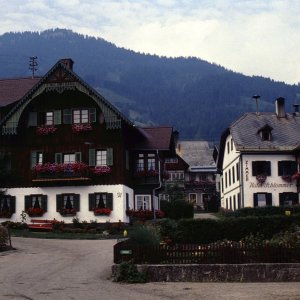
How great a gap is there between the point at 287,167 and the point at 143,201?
1416 centimetres

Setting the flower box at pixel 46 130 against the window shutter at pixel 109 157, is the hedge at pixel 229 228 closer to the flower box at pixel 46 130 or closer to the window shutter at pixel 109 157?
the window shutter at pixel 109 157

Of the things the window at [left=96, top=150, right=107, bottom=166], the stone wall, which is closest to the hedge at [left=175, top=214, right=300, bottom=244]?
the stone wall

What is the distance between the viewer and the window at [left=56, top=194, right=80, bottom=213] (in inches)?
1779

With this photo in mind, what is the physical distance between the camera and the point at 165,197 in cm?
8269

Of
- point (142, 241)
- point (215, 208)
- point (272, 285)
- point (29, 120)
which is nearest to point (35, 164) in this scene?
point (29, 120)

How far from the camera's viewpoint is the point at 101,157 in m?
45.5

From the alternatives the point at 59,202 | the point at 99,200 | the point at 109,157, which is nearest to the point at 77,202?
the point at 59,202

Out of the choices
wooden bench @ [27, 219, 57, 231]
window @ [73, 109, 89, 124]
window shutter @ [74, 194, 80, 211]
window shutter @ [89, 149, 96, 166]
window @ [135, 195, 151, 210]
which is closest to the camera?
wooden bench @ [27, 219, 57, 231]

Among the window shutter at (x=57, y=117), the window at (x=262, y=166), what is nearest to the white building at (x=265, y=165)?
the window at (x=262, y=166)

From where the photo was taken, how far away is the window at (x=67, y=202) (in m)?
45.2

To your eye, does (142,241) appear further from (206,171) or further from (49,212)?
(206,171)

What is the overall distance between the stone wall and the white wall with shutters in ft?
75.9

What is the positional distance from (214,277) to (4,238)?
42.7 feet

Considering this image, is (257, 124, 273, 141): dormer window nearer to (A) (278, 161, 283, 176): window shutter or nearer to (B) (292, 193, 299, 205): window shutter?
(A) (278, 161, 283, 176): window shutter
